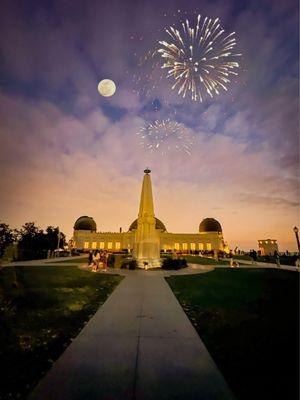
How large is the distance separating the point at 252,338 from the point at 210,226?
85070mm

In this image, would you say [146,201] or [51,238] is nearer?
[146,201]

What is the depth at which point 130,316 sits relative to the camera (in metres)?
6.30

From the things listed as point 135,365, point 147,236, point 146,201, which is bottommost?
point 135,365

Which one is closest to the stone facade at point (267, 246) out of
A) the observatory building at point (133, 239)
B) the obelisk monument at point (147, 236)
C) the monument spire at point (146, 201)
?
the observatory building at point (133, 239)

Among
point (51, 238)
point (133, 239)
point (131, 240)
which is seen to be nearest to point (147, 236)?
point (51, 238)

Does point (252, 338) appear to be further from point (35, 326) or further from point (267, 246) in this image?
point (267, 246)

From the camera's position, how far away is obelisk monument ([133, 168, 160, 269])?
23.2 metres

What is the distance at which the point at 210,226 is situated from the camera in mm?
86438

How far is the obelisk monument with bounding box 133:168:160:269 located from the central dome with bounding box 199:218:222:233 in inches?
2606

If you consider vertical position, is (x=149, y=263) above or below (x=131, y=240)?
below

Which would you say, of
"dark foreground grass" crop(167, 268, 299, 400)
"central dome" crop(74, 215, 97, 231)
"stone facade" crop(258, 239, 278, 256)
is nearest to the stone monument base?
"dark foreground grass" crop(167, 268, 299, 400)

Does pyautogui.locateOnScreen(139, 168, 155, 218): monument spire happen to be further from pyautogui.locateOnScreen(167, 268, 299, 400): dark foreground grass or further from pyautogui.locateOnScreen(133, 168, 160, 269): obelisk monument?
pyautogui.locateOnScreen(167, 268, 299, 400): dark foreground grass

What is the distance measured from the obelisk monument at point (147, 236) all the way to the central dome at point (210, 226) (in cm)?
6620

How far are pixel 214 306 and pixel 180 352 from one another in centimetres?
376
